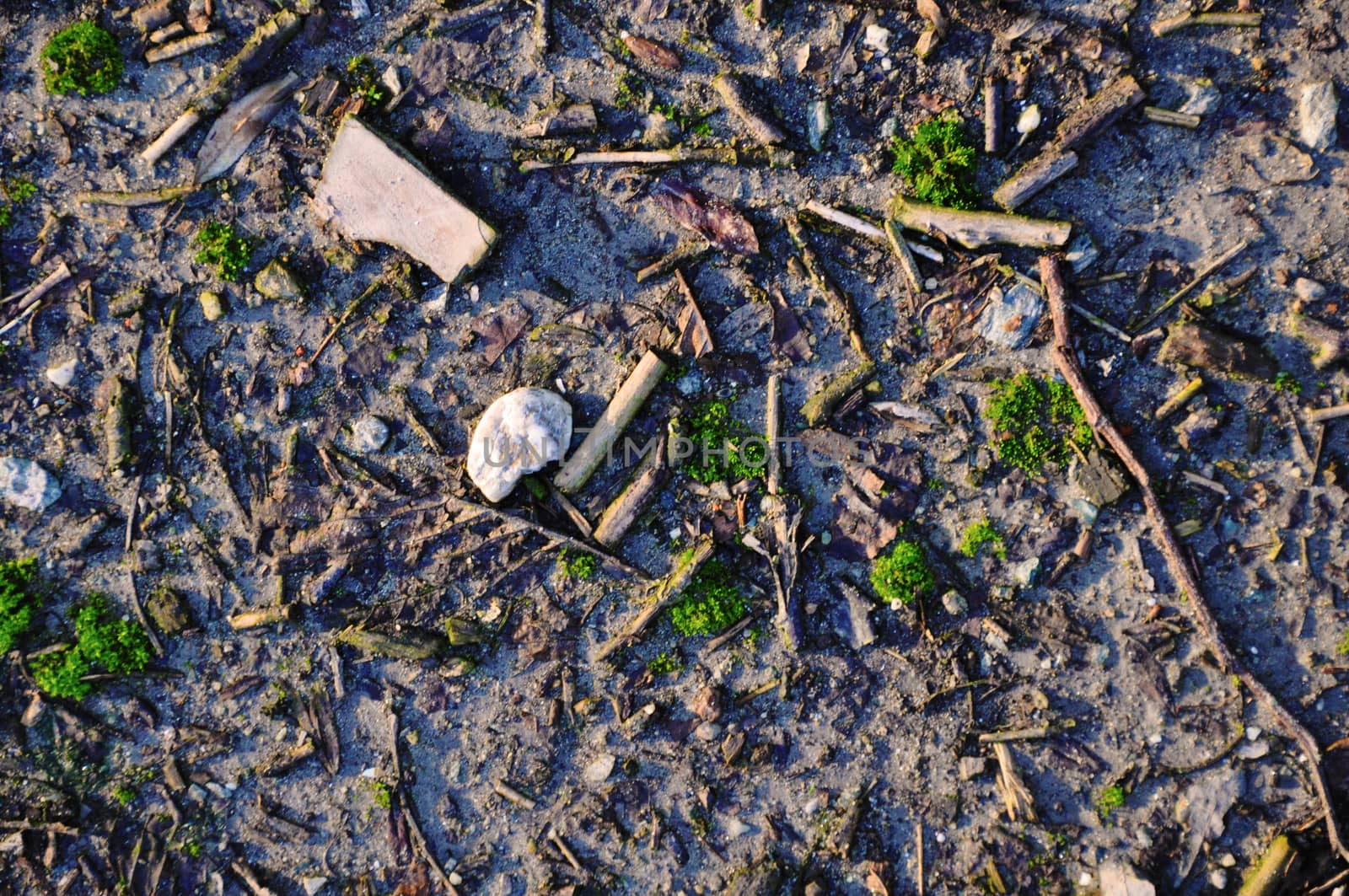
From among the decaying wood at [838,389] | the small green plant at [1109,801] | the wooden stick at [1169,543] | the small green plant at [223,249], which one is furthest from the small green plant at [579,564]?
the small green plant at [1109,801]

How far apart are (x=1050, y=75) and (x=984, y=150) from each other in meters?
0.59

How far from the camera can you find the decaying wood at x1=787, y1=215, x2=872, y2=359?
14.3 feet

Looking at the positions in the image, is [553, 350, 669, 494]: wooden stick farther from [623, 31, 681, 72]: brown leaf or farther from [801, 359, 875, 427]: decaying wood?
[623, 31, 681, 72]: brown leaf

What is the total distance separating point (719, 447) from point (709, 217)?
145 centimetres

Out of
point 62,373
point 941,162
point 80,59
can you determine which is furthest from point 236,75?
point 941,162

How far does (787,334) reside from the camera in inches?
174

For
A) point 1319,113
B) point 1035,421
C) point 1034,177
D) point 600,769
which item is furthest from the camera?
point 600,769

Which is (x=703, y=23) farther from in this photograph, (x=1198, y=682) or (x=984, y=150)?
(x=1198, y=682)

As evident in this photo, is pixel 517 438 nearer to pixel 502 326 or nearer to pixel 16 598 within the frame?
pixel 502 326

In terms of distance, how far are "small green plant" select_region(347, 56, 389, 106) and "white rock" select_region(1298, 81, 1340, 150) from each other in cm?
559

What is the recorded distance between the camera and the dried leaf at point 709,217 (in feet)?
14.3

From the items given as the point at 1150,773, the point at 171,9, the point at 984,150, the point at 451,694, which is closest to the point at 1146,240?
the point at 984,150

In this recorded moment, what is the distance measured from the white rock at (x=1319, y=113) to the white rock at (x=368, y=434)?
19.4 ft

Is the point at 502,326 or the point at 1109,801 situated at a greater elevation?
the point at 502,326
